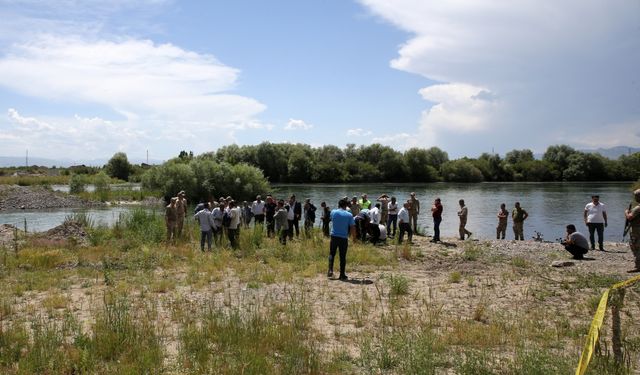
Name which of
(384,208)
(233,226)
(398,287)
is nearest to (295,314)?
(398,287)

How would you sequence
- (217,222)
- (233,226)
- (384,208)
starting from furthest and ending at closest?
(384,208) → (217,222) → (233,226)

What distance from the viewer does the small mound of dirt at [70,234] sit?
700 inches

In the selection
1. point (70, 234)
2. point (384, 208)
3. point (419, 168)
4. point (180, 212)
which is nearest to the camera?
point (180, 212)

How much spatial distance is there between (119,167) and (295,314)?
327 ft

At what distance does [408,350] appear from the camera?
6.30 meters

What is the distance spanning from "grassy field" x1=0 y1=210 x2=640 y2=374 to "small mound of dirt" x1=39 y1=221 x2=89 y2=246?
7.98 ft

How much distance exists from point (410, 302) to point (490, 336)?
98.0 inches

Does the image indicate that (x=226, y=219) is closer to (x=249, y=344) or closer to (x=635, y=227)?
(x=249, y=344)

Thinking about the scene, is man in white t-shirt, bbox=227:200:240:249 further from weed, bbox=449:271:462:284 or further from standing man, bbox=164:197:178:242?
weed, bbox=449:271:462:284

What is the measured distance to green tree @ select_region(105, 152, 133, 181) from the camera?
323 feet

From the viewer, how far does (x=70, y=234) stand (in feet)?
62.0

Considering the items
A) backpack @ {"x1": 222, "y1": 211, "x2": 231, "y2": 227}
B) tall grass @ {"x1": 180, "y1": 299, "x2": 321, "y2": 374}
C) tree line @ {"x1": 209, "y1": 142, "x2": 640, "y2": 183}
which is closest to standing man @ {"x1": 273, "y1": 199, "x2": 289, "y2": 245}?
backpack @ {"x1": 222, "y1": 211, "x2": 231, "y2": 227}

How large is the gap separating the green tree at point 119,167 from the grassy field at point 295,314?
291 feet

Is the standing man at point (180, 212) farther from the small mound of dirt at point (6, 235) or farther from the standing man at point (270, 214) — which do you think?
the small mound of dirt at point (6, 235)
